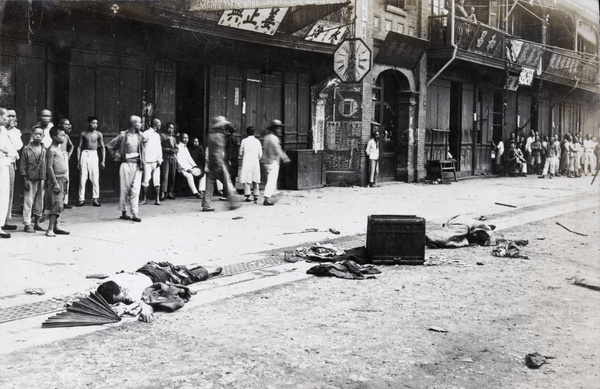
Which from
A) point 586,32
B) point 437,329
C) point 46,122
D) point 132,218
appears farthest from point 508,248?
point 586,32

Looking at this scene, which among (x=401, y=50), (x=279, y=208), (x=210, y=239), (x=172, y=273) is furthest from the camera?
(x=401, y=50)

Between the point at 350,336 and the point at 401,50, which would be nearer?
the point at 350,336

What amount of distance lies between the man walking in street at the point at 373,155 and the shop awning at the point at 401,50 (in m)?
2.69

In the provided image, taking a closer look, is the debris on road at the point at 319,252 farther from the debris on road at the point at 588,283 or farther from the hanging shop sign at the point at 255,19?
the hanging shop sign at the point at 255,19

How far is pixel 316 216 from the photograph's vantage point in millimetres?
13922

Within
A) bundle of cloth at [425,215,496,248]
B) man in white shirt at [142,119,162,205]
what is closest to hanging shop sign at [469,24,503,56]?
man in white shirt at [142,119,162,205]

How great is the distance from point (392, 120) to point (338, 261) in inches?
631

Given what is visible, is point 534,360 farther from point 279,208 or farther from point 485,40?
point 485,40

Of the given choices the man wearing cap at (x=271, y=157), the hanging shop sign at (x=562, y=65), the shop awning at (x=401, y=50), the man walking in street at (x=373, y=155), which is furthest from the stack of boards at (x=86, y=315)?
the hanging shop sign at (x=562, y=65)

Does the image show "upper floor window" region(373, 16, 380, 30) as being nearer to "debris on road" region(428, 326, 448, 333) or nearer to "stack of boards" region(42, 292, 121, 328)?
"debris on road" region(428, 326, 448, 333)

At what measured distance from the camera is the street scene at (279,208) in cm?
538

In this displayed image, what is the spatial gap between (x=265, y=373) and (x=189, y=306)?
2.12 metres

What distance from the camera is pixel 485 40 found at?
86.2 ft

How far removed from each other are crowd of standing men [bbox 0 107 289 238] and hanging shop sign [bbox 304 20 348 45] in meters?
3.49
